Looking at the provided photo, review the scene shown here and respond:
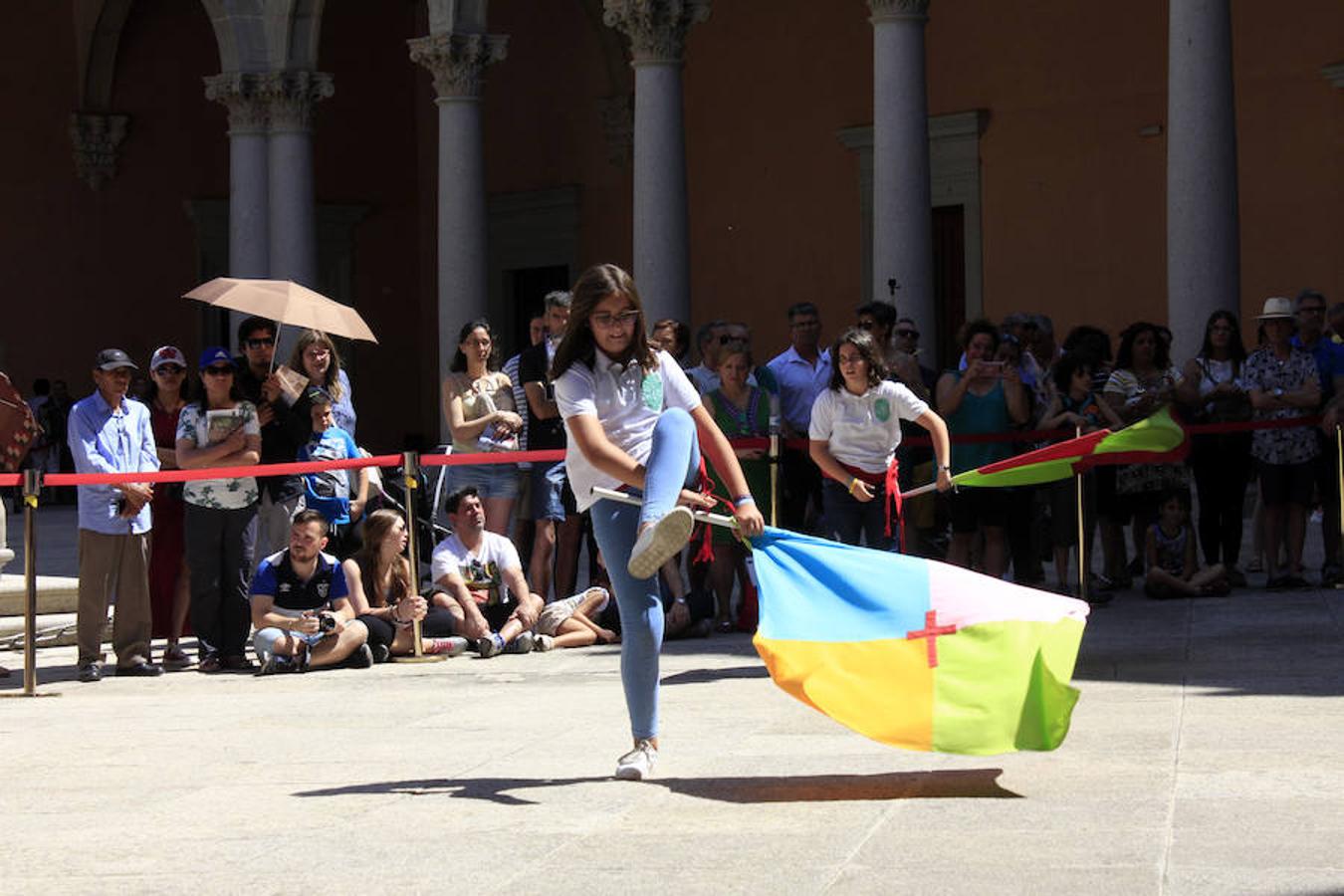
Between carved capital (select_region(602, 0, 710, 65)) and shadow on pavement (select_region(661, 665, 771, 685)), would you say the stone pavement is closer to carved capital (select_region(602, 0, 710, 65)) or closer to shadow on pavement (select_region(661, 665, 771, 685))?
shadow on pavement (select_region(661, 665, 771, 685))

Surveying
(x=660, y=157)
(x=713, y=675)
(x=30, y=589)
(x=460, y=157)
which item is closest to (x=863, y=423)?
(x=713, y=675)

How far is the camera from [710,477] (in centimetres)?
977

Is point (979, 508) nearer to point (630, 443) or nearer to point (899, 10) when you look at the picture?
point (630, 443)

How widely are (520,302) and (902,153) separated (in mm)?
10725

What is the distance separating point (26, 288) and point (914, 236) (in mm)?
14416

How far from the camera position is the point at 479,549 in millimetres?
11031

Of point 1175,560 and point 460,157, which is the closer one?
point 1175,560

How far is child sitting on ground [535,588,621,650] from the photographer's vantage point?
1098cm

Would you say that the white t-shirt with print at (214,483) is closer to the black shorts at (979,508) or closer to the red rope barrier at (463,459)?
the red rope barrier at (463,459)

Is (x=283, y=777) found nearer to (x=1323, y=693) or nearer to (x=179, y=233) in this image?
(x=1323, y=693)

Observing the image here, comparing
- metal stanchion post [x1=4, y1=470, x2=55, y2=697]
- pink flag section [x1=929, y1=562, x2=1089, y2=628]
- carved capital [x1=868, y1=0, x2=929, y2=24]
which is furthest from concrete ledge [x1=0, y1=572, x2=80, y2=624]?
carved capital [x1=868, y1=0, x2=929, y2=24]

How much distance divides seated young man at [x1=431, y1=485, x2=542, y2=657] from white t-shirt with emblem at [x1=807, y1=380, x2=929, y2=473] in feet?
6.72

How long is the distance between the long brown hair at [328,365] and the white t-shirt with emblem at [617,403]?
4617 millimetres

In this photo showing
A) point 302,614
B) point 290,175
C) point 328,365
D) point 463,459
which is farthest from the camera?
point 290,175
